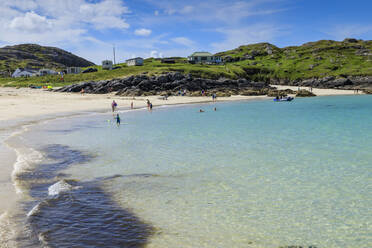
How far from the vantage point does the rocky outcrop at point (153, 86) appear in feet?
274

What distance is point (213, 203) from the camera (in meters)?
13.3

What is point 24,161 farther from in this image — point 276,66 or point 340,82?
point 276,66

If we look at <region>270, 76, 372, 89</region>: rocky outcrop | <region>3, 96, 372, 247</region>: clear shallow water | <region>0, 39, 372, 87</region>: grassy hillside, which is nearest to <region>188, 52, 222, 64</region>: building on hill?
<region>0, 39, 372, 87</region>: grassy hillside

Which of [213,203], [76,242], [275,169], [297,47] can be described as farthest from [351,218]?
[297,47]

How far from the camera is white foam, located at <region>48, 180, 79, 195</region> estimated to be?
548 inches

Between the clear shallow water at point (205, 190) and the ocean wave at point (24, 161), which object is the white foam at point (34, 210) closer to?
the clear shallow water at point (205, 190)

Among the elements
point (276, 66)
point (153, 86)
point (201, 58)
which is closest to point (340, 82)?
point (276, 66)

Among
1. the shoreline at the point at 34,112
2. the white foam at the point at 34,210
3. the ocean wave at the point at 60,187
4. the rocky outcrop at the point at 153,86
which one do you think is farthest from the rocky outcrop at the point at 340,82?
the white foam at the point at 34,210

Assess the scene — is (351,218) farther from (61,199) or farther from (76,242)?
(61,199)

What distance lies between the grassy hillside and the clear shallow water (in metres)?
75.3

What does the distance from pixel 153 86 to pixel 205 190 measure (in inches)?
2913

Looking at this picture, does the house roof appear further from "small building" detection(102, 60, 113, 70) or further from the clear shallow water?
the clear shallow water

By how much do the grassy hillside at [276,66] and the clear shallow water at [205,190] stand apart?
75.3 metres

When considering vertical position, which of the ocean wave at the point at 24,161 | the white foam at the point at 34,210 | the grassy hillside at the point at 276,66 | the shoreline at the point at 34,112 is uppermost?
the grassy hillside at the point at 276,66
